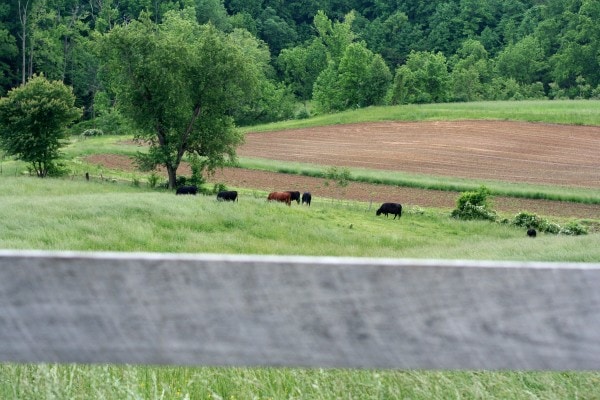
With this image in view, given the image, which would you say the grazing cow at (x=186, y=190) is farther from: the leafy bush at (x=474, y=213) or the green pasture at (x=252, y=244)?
the leafy bush at (x=474, y=213)

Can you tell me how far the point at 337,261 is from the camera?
2404 millimetres

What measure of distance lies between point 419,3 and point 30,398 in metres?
139

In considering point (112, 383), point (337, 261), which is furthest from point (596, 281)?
point (112, 383)

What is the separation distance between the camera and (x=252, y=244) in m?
25.4

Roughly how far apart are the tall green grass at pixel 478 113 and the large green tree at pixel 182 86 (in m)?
32.6

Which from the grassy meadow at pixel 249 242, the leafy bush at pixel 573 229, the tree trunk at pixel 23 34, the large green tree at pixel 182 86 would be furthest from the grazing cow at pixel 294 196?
the tree trunk at pixel 23 34

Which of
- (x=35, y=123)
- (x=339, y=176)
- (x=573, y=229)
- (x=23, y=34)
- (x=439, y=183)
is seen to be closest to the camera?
(x=573, y=229)

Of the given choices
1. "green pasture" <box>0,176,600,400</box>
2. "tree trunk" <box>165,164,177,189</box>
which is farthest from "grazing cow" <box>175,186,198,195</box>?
"tree trunk" <box>165,164,177,189</box>

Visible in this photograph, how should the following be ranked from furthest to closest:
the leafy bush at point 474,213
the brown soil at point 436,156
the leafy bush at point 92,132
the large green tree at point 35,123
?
the leafy bush at point 92,132 < the brown soil at point 436,156 < the large green tree at point 35,123 < the leafy bush at point 474,213

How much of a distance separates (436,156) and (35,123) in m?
27.5

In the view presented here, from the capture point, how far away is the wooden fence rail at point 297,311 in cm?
240

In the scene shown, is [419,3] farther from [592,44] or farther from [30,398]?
[30,398]

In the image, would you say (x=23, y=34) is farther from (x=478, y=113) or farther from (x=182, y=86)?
(x=182, y=86)

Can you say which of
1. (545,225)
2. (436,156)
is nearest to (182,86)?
(545,225)
